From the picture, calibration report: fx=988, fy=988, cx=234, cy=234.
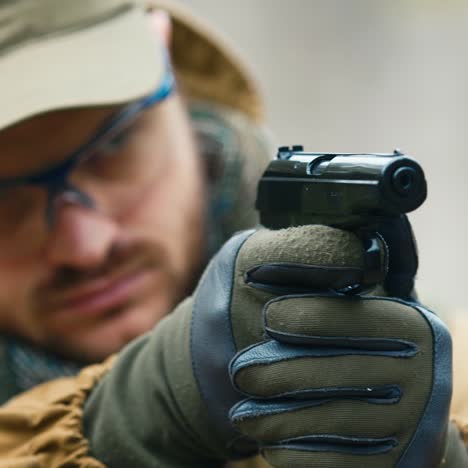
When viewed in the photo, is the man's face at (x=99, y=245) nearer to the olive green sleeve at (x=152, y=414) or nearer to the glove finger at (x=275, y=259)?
the olive green sleeve at (x=152, y=414)

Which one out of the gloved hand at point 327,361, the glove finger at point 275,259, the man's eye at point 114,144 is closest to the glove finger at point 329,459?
the gloved hand at point 327,361

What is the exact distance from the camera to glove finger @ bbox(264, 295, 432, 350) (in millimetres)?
720

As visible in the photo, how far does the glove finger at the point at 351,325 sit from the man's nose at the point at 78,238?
61 centimetres

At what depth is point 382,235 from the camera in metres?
0.72

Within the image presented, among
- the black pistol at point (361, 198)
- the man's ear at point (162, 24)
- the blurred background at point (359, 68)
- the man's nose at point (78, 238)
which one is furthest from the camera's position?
the blurred background at point (359, 68)

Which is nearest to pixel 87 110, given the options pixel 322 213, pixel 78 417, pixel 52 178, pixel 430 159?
pixel 52 178

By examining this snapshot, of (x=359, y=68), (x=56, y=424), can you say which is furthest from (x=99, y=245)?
(x=359, y=68)

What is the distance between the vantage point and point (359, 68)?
439cm

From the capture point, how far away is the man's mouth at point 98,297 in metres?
1.34

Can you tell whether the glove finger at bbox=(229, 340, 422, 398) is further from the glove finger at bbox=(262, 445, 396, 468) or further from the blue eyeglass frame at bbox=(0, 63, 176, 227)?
the blue eyeglass frame at bbox=(0, 63, 176, 227)

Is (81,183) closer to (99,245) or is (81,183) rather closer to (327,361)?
(99,245)

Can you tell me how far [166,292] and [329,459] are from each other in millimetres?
720

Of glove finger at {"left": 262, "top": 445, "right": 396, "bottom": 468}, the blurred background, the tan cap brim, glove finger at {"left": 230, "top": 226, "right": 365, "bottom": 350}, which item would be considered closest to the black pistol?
glove finger at {"left": 230, "top": 226, "right": 365, "bottom": 350}

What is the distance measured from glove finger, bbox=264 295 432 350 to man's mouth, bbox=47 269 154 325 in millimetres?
647
